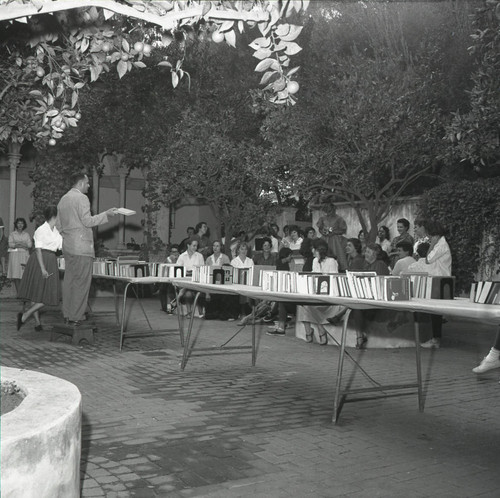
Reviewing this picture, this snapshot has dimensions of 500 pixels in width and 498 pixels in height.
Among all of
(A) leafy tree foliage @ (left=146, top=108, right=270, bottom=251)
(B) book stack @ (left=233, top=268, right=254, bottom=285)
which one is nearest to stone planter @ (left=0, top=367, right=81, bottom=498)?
(B) book stack @ (left=233, top=268, right=254, bottom=285)

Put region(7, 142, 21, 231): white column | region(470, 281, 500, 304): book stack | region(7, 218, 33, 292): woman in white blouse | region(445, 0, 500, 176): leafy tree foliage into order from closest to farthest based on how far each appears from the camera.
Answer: region(470, 281, 500, 304): book stack < region(445, 0, 500, 176): leafy tree foliage < region(7, 218, 33, 292): woman in white blouse < region(7, 142, 21, 231): white column

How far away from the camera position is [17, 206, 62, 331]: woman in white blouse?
30.5ft

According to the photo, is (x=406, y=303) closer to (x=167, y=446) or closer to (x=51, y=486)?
(x=167, y=446)

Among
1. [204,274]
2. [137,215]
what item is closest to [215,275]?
[204,274]

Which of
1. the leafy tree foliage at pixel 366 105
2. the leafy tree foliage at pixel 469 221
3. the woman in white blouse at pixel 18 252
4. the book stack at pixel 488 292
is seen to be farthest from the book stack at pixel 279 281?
A: the woman in white blouse at pixel 18 252

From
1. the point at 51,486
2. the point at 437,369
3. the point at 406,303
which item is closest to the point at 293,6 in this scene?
the point at 51,486

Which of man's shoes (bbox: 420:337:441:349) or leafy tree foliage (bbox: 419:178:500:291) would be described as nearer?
man's shoes (bbox: 420:337:441:349)

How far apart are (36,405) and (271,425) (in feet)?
8.95

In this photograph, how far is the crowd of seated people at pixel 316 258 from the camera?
30.4 feet

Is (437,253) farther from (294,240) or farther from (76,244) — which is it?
(294,240)

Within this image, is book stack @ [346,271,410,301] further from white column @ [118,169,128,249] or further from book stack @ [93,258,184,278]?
white column @ [118,169,128,249]

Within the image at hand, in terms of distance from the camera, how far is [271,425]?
5078 millimetres

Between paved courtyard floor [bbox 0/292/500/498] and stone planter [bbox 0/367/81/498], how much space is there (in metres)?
1.14

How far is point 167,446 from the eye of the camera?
4484mm
